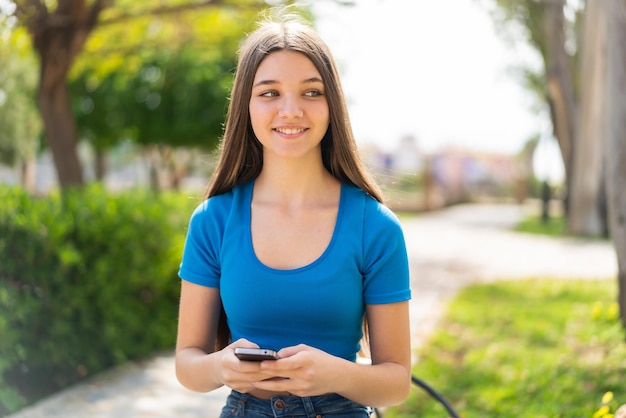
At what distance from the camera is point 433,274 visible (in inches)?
474

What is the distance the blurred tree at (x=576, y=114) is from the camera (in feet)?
49.9

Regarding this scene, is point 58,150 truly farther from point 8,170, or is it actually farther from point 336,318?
point 8,170

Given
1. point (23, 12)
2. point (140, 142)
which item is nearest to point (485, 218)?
point (140, 142)

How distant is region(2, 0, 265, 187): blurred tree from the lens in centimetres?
773

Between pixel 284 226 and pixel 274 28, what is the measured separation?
58 centimetres

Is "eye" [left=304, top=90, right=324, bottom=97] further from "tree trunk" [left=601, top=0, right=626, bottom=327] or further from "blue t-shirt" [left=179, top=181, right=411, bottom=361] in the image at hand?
"tree trunk" [left=601, top=0, right=626, bottom=327]

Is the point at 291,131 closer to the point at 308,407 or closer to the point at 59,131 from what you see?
the point at 308,407

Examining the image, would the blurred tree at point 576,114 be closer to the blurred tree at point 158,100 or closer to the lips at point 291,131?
the blurred tree at point 158,100

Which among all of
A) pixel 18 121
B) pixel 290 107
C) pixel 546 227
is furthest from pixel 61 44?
pixel 18 121

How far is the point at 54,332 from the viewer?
493 centimetres

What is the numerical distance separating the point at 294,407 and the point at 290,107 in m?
0.83

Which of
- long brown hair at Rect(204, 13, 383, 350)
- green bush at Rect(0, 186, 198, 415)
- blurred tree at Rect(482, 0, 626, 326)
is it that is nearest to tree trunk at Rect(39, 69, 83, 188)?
green bush at Rect(0, 186, 198, 415)

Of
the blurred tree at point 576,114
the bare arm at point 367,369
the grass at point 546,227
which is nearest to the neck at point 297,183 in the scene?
the bare arm at point 367,369

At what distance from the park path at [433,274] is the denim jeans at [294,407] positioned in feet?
9.25
